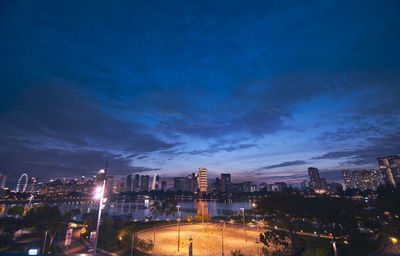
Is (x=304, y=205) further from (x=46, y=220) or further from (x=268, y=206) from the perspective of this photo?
(x=46, y=220)

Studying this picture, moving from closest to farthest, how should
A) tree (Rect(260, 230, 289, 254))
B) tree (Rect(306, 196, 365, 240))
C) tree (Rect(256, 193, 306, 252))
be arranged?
tree (Rect(260, 230, 289, 254)), tree (Rect(306, 196, 365, 240)), tree (Rect(256, 193, 306, 252))

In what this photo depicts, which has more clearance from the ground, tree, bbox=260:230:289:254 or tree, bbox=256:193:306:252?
tree, bbox=256:193:306:252

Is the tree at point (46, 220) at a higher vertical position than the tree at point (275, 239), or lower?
higher

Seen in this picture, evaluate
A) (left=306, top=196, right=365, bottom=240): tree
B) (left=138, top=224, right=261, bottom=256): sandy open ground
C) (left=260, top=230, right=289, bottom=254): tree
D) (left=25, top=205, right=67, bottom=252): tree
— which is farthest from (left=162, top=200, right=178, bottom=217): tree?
(left=306, top=196, right=365, bottom=240): tree

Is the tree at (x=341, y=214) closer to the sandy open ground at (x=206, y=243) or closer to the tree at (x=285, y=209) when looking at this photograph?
the tree at (x=285, y=209)

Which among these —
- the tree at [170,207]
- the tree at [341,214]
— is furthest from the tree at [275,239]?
the tree at [170,207]

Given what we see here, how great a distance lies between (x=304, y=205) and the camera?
106 feet

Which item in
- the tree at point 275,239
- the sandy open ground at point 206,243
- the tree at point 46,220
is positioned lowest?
Answer: the sandy open ground at point 206,243

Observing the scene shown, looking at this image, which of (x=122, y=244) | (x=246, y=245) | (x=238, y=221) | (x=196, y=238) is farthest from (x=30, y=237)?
(x=238, y=221)

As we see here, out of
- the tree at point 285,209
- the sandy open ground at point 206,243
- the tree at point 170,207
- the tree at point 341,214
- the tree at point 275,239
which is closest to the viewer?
the tree at point 275,239

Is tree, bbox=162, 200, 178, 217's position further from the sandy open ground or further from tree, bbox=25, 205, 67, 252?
tree, bbox=25, 205, 67, 252

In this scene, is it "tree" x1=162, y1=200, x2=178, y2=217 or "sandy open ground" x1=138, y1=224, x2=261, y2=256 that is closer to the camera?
"sandy open ground" x1=138, y1=224, x2=261, y2=256

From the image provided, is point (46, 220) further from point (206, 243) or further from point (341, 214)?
point (341, 214)

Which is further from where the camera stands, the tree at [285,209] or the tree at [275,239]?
the tree at [285,209]
